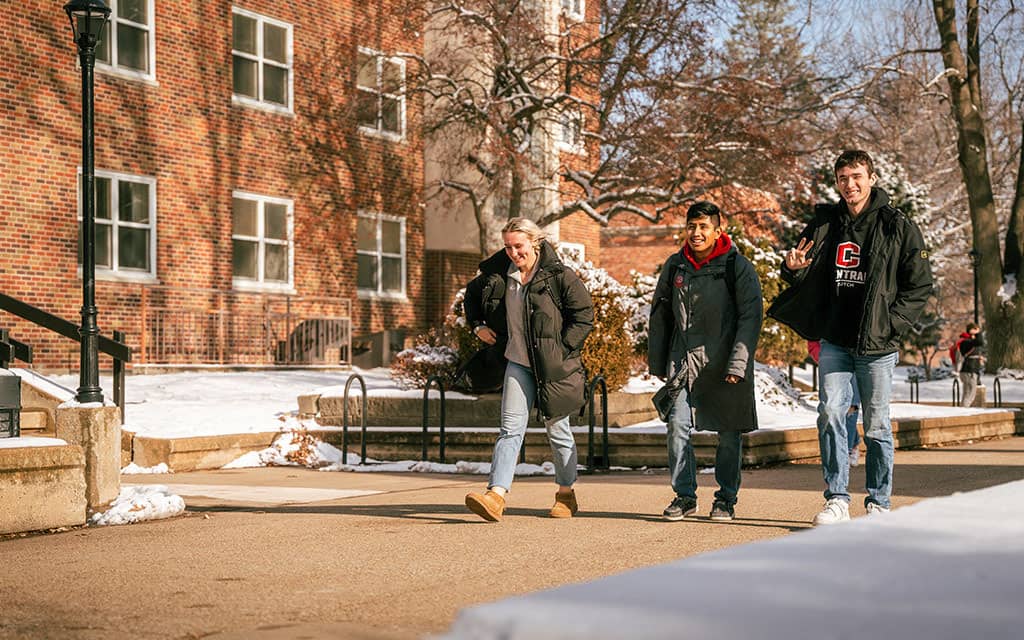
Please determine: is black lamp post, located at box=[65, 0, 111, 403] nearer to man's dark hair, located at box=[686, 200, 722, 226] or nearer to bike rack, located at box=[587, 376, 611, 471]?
man's dark hair, located at box=[686, 200, 722, 226]

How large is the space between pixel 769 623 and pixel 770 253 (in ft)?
61.6

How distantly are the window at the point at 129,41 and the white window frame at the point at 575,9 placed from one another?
780 cm

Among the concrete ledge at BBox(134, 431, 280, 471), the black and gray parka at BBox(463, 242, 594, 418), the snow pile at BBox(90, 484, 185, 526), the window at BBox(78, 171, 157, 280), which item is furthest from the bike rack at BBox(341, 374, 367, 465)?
the window at BBox(78, 171, 157, 280)

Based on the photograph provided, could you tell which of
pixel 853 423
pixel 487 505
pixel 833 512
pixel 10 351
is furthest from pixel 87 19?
pixel 853 423

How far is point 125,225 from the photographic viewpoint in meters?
22.4

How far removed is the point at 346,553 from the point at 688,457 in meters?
2.46

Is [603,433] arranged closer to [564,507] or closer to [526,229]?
[564,507]

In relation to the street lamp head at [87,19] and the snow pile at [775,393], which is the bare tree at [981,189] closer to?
the snow pile at [775,393]

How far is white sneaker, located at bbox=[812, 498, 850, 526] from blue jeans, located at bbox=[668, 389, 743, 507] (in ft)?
2.61

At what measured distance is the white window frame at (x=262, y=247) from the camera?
2477 cm

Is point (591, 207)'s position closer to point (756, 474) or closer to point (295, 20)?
point (295, 20)

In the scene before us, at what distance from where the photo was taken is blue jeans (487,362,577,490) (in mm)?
8703

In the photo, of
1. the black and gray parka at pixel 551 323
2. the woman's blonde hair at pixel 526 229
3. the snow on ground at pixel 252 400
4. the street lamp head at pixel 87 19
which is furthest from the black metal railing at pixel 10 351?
the woman's blonde hair at pixel 526 229

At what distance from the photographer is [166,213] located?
23156mm
